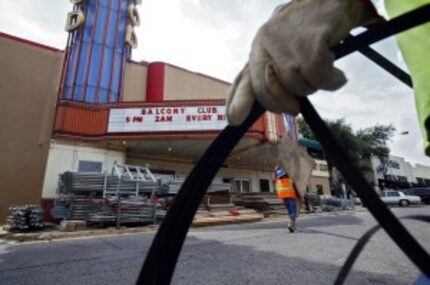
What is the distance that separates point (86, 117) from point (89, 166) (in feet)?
7.65

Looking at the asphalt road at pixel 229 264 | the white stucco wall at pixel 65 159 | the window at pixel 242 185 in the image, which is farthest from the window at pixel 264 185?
the asphalt road at pixel 229 264

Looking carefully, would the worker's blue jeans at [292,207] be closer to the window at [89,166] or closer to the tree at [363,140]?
the window at [89,166]

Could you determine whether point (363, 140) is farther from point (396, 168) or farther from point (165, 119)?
point (165, 119)

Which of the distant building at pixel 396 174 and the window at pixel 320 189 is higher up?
the distant building at pixel 396 174

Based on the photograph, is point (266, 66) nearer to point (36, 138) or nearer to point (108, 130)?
point (108, 130)

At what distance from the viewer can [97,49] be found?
15.6 meters

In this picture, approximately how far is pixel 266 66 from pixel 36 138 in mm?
15837

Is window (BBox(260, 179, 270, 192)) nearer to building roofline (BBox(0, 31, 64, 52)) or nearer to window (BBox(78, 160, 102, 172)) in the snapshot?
window (BBox(78, 160, 102, 172))

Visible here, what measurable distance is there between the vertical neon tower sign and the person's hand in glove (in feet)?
49.8

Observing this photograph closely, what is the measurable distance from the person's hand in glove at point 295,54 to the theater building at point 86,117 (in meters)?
12.6

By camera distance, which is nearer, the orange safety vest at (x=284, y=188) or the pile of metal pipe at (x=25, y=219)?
the orange safety vest at (x=284, y=188)

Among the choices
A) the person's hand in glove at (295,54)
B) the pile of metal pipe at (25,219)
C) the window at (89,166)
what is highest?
the window at (89,166)

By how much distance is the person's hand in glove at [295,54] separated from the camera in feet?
Result: 1.88

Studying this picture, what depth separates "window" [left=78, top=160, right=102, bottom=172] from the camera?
517 inches
